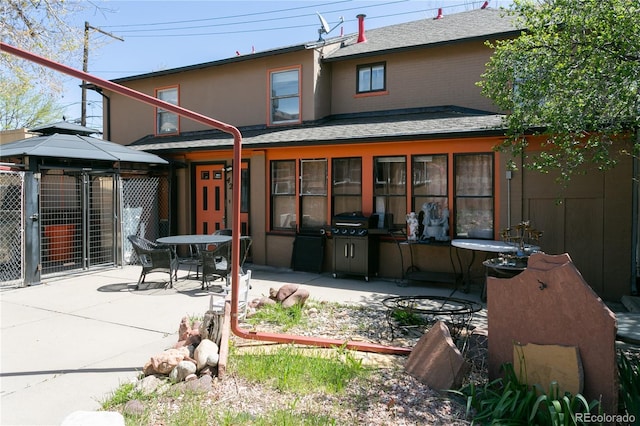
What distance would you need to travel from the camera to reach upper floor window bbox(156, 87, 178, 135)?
13.5m

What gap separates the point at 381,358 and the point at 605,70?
4216mm

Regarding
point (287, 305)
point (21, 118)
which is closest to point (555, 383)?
point (287, 305)

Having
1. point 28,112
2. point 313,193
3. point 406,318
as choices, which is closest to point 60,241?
point 313,193

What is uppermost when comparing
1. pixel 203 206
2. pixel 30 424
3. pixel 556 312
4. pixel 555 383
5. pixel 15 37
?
pixel 15 37

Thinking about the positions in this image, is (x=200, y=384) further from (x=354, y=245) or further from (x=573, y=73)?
(x=573, y=73)

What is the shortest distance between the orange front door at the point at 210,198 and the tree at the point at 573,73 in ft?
23.1

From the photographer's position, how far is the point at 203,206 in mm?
11656

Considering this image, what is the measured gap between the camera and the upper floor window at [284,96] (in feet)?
37.6

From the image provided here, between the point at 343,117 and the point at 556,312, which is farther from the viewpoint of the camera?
the point at 343,117

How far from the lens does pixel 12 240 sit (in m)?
8.41

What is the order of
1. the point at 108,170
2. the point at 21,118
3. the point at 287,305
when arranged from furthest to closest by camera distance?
the point at 21,118, the point at 108,170, the point at 287,305

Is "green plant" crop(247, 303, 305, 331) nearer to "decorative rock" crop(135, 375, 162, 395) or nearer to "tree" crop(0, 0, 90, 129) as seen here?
"decorative rock" crop(135, 375, 162, 395)

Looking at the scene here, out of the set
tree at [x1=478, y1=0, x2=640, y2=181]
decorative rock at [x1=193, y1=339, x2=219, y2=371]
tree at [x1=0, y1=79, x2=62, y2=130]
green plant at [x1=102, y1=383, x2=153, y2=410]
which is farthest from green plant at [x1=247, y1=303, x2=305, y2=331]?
tree at [x1=0, y1=79, x2=62, y2=130]

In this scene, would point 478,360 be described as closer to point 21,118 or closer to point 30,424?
point 30,424
